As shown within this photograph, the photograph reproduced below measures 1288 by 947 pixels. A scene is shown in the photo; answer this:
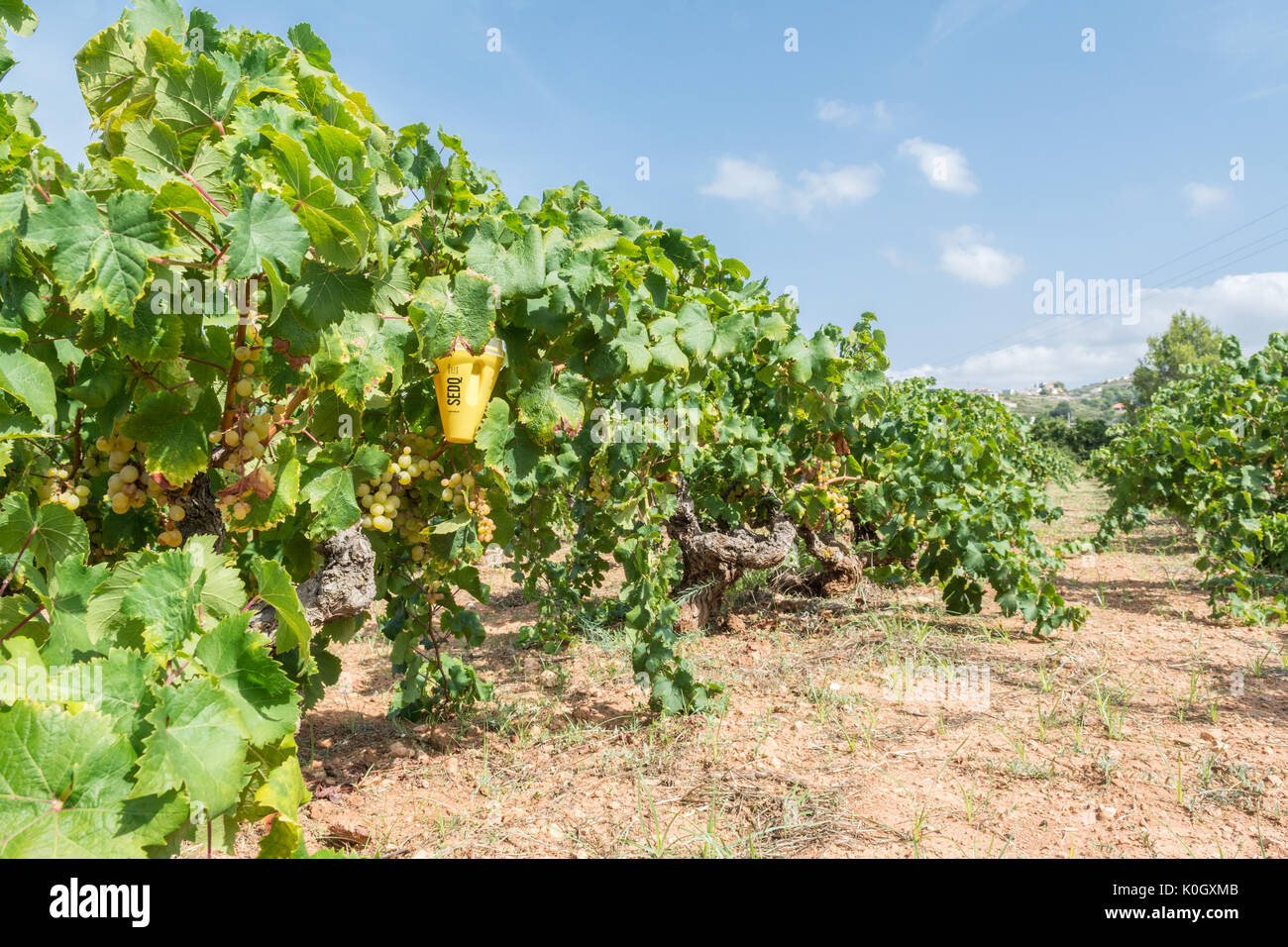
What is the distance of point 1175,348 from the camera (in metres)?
45.1

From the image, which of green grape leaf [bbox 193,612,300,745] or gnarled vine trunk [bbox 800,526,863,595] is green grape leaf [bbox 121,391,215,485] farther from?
gnarled vine trunk [bbox 800,526,863,595]

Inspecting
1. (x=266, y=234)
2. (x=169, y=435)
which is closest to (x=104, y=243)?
(x=266, y=234)

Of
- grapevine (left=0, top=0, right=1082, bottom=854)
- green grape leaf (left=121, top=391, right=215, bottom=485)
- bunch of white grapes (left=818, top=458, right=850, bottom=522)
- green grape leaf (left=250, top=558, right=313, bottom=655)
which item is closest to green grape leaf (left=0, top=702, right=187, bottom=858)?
grapevine (left=0, top=0, right=1082, bottom=854)

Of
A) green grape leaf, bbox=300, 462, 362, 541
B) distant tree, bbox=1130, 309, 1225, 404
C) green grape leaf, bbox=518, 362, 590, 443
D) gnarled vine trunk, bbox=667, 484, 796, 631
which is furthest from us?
distant tree, bbox=1130, 309, 1225, 404

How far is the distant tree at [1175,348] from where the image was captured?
44.6m

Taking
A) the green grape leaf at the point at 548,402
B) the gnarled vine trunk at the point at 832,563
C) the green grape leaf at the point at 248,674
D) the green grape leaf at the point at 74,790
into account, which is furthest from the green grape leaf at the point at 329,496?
the gnarled vine trunk at the point at 832,563

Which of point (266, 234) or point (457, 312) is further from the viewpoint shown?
point (457, 312)

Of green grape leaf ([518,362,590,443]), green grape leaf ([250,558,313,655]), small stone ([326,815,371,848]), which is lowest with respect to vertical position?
small stone ([326,815,371,848])

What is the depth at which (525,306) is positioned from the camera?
2197mm

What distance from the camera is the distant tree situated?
44625 mm

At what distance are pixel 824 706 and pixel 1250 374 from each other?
22.9ft

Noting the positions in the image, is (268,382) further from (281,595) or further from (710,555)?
(710,555)
